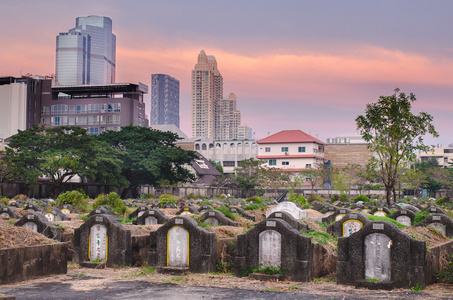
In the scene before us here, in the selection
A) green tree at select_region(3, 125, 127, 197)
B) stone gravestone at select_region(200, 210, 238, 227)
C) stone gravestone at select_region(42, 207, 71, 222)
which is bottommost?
stone gravestone at select_region(42, 207, 71, 222)

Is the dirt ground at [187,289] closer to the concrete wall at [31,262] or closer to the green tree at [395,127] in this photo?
the concrete wall at [31,262]

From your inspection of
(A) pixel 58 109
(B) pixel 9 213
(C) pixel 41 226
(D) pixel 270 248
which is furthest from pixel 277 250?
(A) pixel 58 109

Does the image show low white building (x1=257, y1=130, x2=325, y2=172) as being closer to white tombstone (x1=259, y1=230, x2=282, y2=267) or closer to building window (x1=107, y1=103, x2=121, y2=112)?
building window (x1=107, y1=103, x2=121, y2=112)

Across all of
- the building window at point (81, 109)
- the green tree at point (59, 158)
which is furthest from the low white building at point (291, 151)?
the green tree at point (59, 158)

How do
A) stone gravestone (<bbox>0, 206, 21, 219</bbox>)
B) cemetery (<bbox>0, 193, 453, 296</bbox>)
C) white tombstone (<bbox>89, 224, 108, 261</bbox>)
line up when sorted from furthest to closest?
stone gravestone (<bbox>0, 206, 21, 219</bbox>) < white tombstone (<bbox>89, 224, 108, 261</bbox>) < cemetery (<bbox>0, 193, 453, 296</bbox>)

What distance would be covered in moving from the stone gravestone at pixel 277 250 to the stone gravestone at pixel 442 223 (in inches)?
199

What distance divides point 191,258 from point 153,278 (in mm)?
1191

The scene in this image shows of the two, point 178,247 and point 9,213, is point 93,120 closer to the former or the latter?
point 9,213

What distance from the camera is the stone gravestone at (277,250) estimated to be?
12844 mm

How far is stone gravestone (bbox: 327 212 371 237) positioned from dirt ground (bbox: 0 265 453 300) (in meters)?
4.13

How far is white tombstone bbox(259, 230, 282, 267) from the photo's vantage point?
13125 millimetres

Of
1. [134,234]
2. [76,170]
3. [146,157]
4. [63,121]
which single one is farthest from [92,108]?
[134,234]

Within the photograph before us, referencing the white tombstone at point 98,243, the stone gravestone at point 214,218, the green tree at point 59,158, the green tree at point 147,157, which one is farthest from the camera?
the green tree at point 147,157

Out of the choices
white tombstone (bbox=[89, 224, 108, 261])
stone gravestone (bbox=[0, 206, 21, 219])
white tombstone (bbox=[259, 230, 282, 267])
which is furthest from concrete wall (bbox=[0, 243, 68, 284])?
stone gravestone (bbox=[0, 206, 21, 219])
